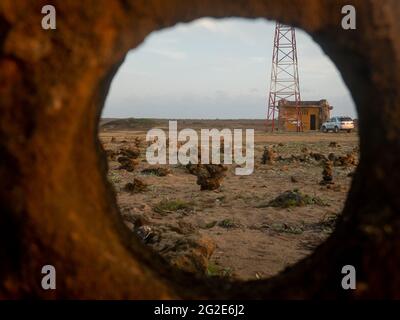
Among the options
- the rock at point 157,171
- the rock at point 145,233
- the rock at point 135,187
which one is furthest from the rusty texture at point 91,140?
the rock at point 157,171

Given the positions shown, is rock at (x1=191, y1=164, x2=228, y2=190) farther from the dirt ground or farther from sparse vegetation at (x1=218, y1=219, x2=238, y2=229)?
sparse vegetation at (x1=218, y1=219, x2=238, y2=229)

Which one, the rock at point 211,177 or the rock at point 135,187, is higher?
the rock at point 211,177

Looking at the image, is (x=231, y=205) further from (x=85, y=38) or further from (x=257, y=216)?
(x=85, y=38)

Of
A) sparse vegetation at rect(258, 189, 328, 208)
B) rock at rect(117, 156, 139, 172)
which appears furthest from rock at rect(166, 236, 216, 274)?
rock at rect(117, 156, 139, 172)

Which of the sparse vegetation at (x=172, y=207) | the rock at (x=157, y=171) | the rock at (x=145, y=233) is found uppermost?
the rock at (x=157, y=171)

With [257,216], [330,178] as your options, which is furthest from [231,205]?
[330,178]

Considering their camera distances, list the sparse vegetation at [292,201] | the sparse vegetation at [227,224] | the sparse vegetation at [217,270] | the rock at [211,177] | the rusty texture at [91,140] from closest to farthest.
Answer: the rusty texture at [91,140], the sparse vegetation at [217,270], the sparse vegetation at [227,224], the sparse vegetation at [292,201], the rock at [211,177]

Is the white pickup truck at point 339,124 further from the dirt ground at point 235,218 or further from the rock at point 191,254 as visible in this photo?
the rock at point 191,254
